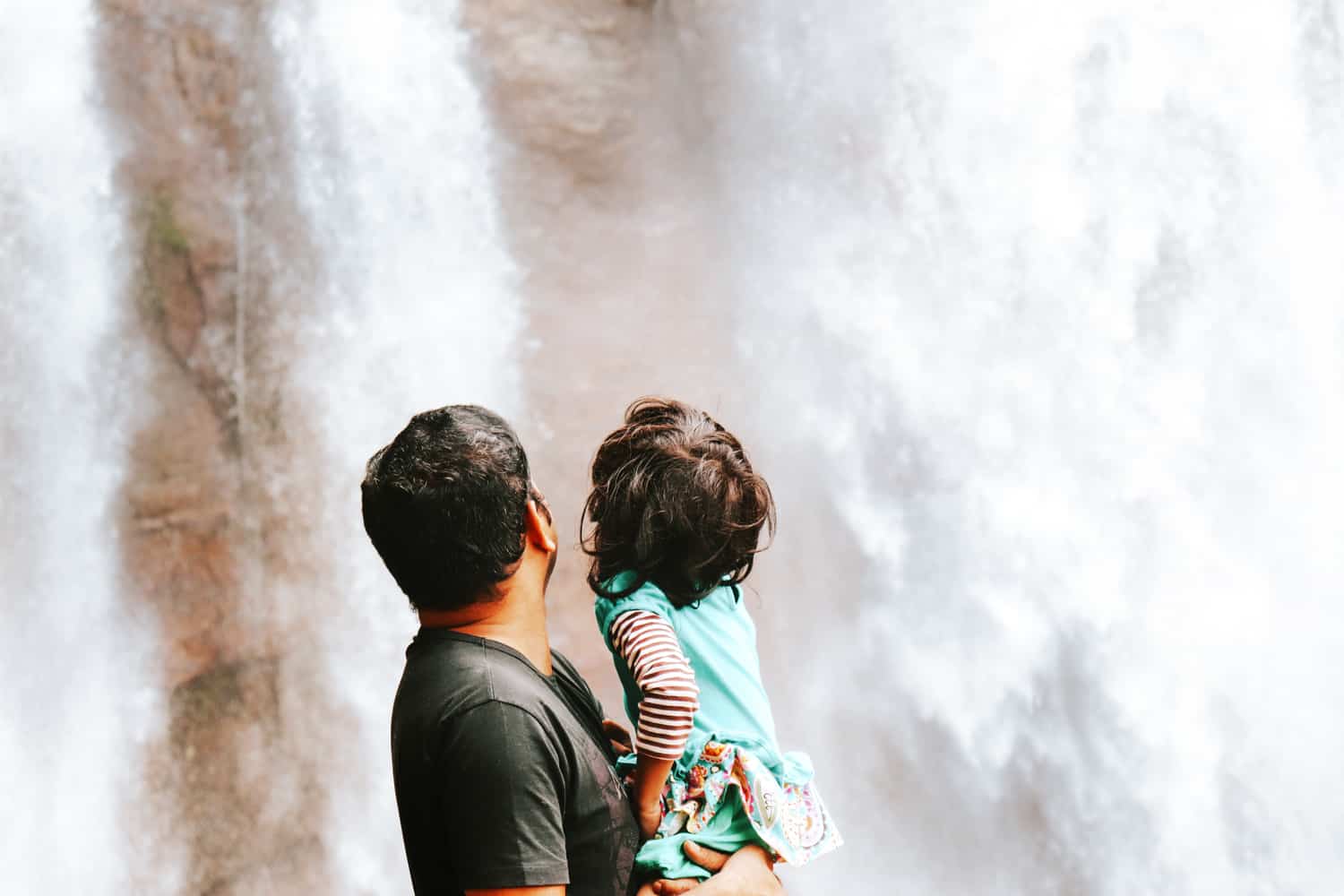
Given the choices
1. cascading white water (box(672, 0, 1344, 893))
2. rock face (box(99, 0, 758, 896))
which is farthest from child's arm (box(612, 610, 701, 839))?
rock face (box(99, 0, 758, 896))

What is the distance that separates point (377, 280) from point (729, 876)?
3.18m

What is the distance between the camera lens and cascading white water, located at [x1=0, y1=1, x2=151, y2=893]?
147 inches

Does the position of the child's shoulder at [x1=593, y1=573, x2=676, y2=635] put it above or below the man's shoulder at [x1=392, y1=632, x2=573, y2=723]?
above

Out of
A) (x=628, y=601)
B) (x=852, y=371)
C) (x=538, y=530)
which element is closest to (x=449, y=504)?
(x=538, y=530)

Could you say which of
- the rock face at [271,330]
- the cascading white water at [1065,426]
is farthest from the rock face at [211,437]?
the cascading white water at [1065,426]

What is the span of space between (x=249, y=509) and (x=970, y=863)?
8.54 feet

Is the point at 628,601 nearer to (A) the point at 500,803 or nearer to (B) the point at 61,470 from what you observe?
(A) the point at 500,803

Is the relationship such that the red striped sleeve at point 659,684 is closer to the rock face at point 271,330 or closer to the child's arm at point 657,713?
the child's arm at point 657,713

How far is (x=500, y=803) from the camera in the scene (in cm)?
107

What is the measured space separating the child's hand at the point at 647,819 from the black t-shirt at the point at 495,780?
7 cm

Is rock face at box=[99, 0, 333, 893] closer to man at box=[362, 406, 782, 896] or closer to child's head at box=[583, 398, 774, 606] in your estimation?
child's head at box=[583, 398, 774, 606]

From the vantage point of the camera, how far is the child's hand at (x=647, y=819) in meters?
1.33

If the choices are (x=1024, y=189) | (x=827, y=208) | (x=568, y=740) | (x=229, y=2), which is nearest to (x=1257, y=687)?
(x=1024, y=189)

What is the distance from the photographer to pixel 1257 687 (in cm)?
302
